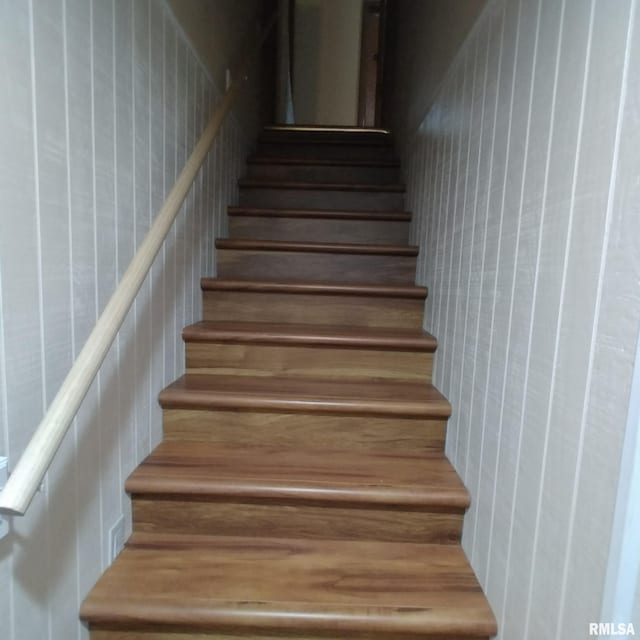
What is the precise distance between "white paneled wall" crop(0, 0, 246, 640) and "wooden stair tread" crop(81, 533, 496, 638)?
120mm

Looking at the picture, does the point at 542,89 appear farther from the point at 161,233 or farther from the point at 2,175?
the point at 2,175

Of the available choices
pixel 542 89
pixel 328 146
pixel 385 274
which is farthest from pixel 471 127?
pixel 328 146

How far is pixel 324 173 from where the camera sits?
9.11ft

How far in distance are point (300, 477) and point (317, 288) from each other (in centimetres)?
84

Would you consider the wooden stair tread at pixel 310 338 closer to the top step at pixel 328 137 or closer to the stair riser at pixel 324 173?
the stair riser at pixel 324 173

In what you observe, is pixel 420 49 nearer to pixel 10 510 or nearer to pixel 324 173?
pixel 324 173

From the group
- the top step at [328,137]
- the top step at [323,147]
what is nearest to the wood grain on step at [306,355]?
the top step at [323,147]

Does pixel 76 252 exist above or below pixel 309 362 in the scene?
above

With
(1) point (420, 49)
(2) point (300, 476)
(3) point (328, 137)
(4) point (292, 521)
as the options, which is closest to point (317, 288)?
(2) point (300, 476)

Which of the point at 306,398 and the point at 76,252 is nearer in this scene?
the point at 76,252

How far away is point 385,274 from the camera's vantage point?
2070mm

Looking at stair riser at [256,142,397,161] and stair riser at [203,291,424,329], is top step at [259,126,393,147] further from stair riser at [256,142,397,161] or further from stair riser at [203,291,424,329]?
stair riser at [203,291,424,329]

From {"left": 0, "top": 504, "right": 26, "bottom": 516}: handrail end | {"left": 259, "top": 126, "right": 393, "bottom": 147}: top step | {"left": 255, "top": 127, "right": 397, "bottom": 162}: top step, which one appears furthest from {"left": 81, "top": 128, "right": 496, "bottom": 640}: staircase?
{"left": 259, "top": 126, "right": 393, "bottom": 147}: top step

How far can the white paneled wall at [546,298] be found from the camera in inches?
24.3
